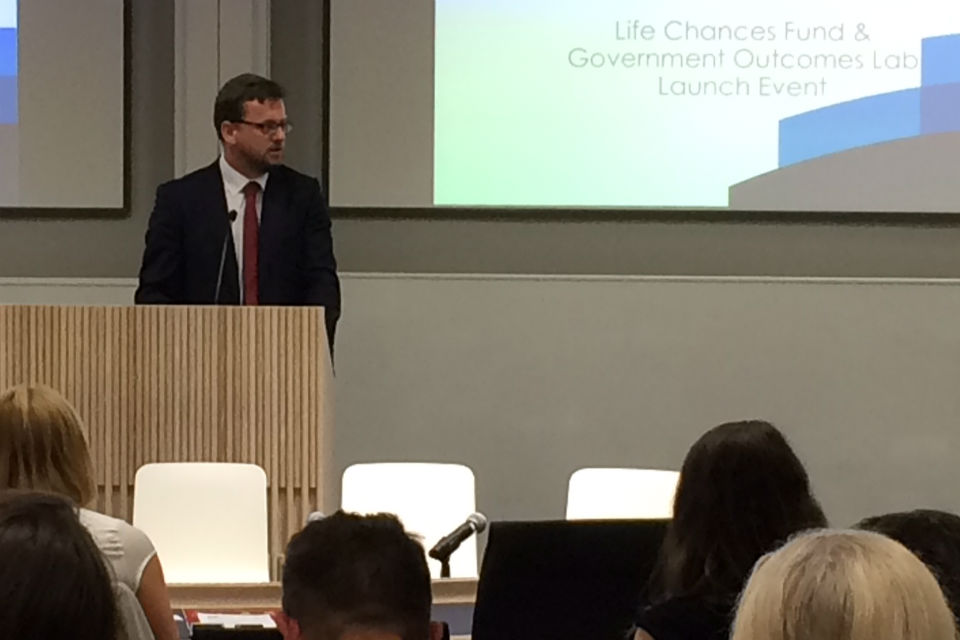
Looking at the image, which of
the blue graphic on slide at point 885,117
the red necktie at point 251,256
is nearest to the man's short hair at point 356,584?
the red necktie at point 251,256

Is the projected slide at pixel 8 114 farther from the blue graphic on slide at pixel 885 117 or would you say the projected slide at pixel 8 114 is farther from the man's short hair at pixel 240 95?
the blue graphic on slide at pixel 885 117

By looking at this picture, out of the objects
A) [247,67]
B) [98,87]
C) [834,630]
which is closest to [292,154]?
[247,67]

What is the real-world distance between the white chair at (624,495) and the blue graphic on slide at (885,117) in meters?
2.19

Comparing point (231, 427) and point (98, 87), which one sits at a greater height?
point (98, 87)

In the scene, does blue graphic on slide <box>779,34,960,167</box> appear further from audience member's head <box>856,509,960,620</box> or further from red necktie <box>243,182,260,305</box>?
audience member's head <box>856,509,960,620</box>

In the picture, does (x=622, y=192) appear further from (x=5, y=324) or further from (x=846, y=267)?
(x=5, y=324)

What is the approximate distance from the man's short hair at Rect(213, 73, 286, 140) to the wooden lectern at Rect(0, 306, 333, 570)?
833 millimetres

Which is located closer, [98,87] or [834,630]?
[834,630]

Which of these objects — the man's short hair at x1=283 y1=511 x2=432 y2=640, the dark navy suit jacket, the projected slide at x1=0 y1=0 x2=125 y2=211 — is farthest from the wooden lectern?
the man's short hair at x1=283 y1=511 x2=432 y2=640

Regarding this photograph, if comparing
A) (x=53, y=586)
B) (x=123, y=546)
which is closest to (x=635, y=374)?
(x=123, y=546)

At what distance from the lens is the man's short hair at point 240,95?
5.44 m

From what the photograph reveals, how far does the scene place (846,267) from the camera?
6727 millimetres

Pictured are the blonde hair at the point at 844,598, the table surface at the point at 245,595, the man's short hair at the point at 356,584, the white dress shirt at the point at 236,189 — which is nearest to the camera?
the blonde hair at the point at 844,598

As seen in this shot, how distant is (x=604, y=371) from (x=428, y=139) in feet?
3.92
